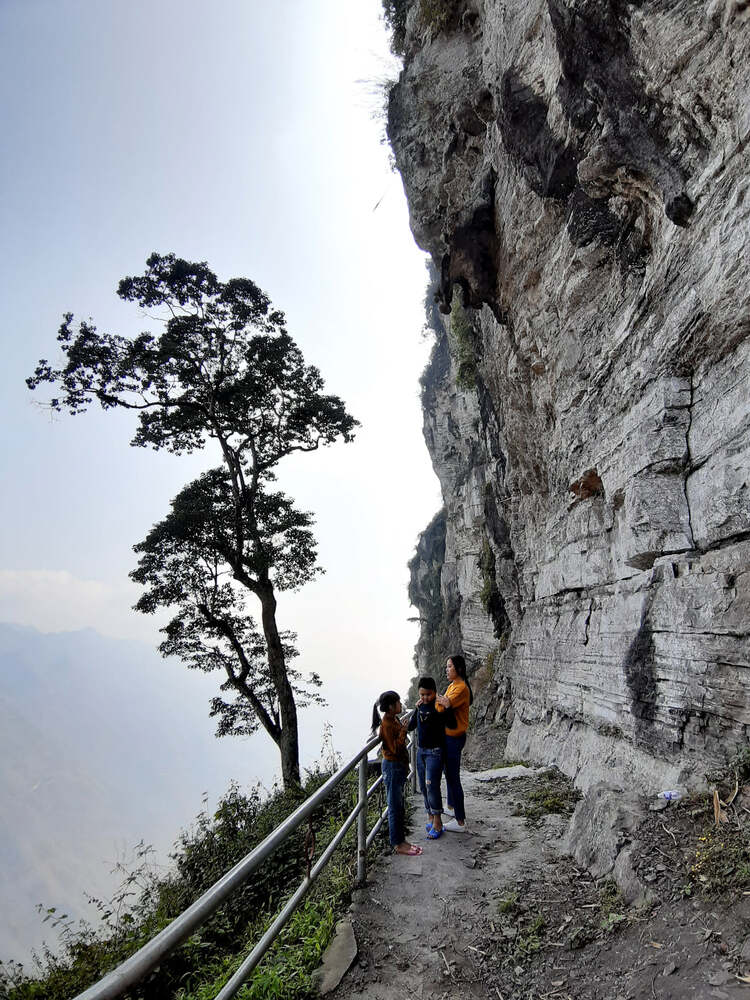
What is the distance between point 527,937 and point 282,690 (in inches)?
384

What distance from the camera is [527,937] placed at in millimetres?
3758

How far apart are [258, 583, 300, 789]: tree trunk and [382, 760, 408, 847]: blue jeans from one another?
763 cm

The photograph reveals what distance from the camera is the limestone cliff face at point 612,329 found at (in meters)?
5.40

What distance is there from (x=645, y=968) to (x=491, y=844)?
272cm

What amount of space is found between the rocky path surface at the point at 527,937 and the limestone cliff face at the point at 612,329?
202 centimetres

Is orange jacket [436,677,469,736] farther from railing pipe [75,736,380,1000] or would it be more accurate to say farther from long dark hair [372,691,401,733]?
railing pipe [75,736,380,1000]

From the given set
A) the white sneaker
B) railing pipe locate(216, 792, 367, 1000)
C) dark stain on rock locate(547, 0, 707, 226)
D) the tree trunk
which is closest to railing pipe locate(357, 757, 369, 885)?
railing pipe locate(216, 792, 367, 1000)

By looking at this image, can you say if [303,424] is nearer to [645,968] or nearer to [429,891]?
[429,891]

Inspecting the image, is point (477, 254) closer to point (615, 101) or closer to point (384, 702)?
point (615, 101)

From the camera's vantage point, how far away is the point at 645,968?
307cm

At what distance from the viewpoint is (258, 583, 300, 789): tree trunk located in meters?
12.5

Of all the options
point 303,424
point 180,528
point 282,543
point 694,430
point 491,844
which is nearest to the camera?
point 491,844

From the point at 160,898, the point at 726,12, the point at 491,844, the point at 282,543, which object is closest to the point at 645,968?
the point at 491,844

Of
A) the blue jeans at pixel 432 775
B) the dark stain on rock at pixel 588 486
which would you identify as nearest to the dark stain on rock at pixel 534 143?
the dark stain on rock at pixel 588 486
